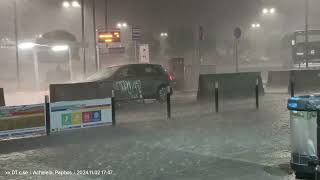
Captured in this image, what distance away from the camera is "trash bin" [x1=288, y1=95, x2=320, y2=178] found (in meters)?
7.89

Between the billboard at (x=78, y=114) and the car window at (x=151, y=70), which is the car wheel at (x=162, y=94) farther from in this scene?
the billboard at (x=78, y=114)

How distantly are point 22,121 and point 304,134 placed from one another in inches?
285

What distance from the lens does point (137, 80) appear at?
2086 cm

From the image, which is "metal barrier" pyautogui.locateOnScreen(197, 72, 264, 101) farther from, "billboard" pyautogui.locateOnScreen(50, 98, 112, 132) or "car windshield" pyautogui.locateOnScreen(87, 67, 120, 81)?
"billboard" pyautogui.locateOnScreen(50, 98, 112, 132)

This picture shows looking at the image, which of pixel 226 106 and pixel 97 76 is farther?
pixel 97 76

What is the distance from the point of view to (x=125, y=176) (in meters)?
8.49

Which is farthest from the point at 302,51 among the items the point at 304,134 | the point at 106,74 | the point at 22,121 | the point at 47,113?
the point at 304,134

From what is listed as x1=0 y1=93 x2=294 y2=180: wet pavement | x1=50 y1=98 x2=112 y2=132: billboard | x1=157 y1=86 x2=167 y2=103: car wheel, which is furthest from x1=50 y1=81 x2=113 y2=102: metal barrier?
x1=50 y1=98 x2=112 y2=132: billboard

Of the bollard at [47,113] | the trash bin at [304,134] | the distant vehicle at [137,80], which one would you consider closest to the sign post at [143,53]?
the distant vehicle at [137,80]

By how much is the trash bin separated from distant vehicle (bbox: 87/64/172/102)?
12177mm

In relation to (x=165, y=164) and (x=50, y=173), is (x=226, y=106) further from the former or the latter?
(x=50, y=173)

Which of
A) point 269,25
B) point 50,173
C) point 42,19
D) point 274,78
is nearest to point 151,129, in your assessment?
point 50,173

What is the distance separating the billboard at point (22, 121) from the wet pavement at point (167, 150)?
0.24 metres

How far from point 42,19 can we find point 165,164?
70.7 metres
